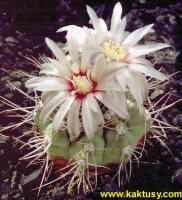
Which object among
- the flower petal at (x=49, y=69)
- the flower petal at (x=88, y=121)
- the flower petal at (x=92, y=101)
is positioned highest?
the flower petal at (x=49, y=69)

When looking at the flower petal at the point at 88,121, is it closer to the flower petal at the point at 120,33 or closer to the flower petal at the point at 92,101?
the flower petal at the point at 92,101

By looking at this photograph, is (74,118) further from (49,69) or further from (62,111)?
(49,69)

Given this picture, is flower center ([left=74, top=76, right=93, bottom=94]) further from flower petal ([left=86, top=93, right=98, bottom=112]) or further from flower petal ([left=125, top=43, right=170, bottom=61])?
flower petal ([left=125, top=43, right=170, bottom=61])

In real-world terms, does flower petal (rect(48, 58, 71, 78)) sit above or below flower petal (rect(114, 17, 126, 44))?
below

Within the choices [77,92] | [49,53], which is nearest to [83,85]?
[77,92]

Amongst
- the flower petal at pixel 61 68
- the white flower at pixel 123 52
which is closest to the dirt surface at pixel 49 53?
the white flower at pixel 123 52

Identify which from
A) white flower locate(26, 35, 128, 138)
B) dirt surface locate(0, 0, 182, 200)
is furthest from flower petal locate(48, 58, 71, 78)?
dirt surface locate(0, 0, 182, 200)
